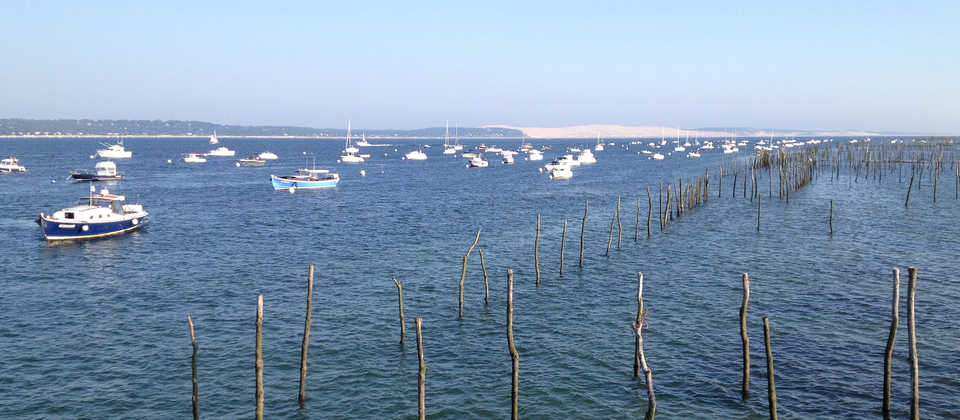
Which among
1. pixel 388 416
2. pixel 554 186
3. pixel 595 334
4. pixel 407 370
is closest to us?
pixel 388 416

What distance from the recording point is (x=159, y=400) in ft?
71.4

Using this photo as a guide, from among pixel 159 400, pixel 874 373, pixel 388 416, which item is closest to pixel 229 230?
pixel 159 400

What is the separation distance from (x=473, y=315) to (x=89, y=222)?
122 feet

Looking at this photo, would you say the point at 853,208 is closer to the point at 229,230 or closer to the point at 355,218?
the point at 355,218

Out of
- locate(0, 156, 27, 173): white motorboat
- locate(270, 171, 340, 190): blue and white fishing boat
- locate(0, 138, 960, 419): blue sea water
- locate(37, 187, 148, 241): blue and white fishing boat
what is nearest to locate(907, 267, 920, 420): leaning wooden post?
locate(0, 138, 960, 419): blue sea water

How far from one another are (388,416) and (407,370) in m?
3.63

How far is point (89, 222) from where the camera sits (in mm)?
51500

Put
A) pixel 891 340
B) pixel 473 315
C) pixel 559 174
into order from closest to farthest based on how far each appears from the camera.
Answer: pixel 891 340, pixel 473 315, pixel 559 174

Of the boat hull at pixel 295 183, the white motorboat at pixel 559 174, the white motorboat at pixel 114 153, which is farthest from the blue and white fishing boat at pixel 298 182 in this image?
the white motorboat at pixel 114 153

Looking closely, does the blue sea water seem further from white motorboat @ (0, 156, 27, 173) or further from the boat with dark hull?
white motorboat @ (0, 156, 27, 173)

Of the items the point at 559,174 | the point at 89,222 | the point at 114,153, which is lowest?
the point at 89,222

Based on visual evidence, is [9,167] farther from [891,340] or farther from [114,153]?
[891,340]

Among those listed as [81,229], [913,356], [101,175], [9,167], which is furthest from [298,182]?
[913,356]

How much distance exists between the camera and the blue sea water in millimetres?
22031
